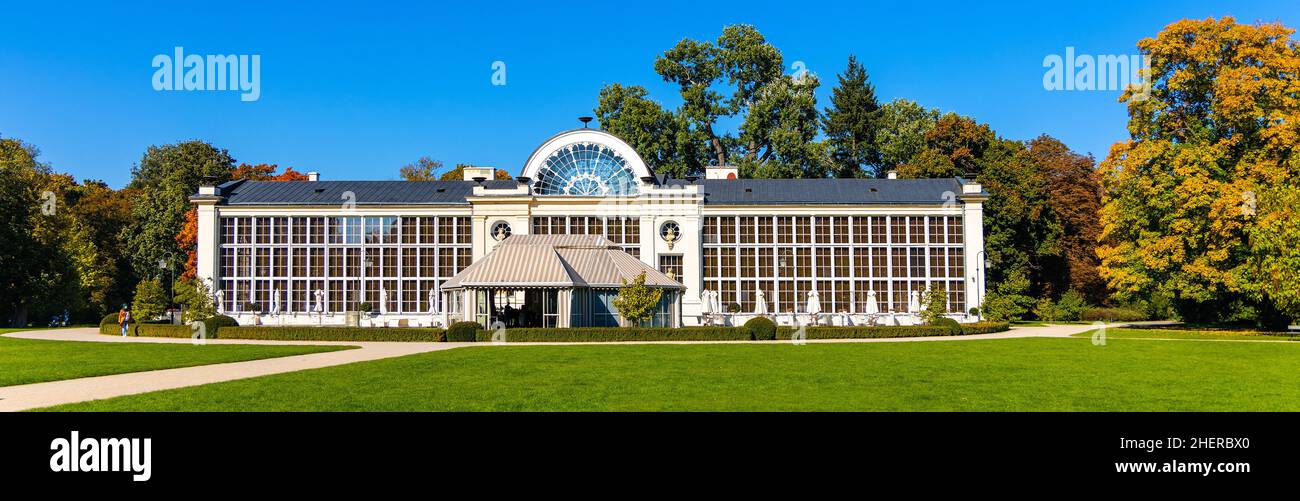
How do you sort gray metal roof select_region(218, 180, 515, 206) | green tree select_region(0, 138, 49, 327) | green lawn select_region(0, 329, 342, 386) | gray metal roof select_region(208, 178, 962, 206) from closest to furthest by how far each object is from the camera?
green lawn select_region(0, 329, 342, 386)
green tree select_region(0, 138, 49, 327)
gray metal roof select_region(208, 178, 962, 206)
gray metal roof select_region(218, 180, 515, 206)

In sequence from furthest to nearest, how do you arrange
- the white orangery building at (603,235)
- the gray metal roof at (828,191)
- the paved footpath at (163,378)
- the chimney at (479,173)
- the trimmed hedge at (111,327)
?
the chimney at (479,173) < the gray metal roof at (828,191) < the white orangery building at (603,235) < the trimmed hedge at (111,327) < the paved footpath at (163,378)

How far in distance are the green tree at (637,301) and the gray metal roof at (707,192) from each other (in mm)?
16979

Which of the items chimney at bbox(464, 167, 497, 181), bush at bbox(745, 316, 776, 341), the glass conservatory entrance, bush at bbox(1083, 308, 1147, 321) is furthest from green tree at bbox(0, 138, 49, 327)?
bush at bbox(1083, 308, 1147, 321)

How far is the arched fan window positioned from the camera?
55.6 metres

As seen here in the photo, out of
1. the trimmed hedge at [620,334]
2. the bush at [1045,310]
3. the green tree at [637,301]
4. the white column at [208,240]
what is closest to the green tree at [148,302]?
the white column at [208,240]

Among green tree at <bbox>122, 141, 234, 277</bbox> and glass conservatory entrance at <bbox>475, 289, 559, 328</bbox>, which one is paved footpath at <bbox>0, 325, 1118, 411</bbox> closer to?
glass conservatory entrance at <bbox>475, 289, 559, 328</bbox>

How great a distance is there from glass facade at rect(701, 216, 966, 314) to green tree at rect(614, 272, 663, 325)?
16068mm

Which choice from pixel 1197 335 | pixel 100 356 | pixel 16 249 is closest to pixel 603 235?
pixel 1197 335

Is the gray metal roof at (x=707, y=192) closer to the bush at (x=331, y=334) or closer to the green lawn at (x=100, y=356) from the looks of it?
the bush at (x=331, y=334)

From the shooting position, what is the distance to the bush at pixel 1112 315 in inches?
2328

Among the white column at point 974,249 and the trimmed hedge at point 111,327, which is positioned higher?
the white column at point 974,249

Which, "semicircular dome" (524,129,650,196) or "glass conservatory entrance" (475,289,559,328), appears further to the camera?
"semicircular dome" (524,129,650,196)

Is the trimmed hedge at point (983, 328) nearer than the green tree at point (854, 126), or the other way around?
the trimmed hedge at point (983, 328)

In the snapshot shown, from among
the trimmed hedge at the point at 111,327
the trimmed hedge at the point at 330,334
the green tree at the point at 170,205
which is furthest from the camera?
the green tree at the point at 170,205
